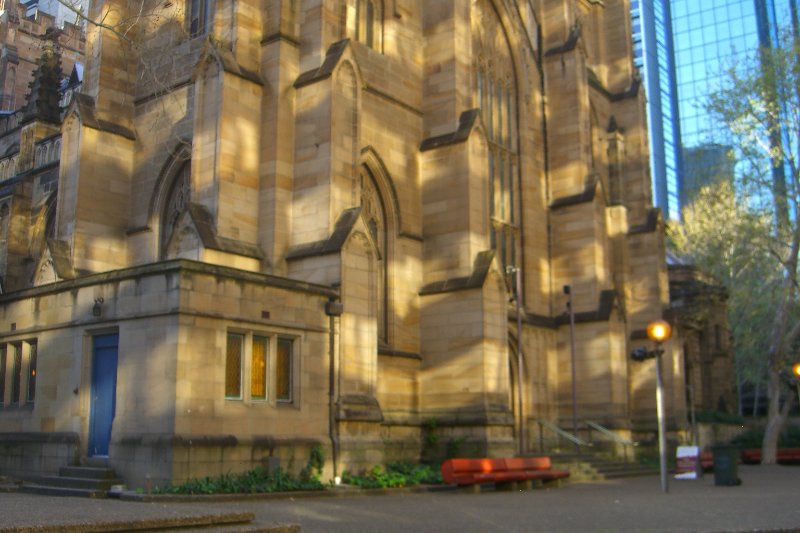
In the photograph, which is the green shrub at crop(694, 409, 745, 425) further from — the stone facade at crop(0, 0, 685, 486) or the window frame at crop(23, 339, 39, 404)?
the window frame at crop(23, 339, 39, 404)

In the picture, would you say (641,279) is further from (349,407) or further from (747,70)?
(349,407)

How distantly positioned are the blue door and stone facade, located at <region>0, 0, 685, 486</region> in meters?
0.05

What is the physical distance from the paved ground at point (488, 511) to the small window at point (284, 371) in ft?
7.78

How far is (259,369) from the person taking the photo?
1705 centimetres

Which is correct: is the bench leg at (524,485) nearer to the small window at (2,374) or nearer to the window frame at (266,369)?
the window frame at (266,369)

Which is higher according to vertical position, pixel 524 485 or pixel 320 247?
pixel 320 247

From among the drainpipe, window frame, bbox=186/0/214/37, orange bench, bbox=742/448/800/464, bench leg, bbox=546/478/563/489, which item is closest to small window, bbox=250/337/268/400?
the drainpipe

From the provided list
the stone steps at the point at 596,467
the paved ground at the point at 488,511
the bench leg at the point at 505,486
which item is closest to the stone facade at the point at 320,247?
the stone steps at the point at 596,467

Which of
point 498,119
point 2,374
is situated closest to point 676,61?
point 498,119

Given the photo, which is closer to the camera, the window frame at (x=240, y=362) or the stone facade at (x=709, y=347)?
the window frame at (x=240, y=362)

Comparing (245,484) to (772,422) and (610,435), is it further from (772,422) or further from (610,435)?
Result: (772,422)

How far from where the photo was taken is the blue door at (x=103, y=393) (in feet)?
53.6

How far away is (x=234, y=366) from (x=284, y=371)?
1.39 m

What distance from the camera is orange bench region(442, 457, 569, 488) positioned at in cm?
1830
